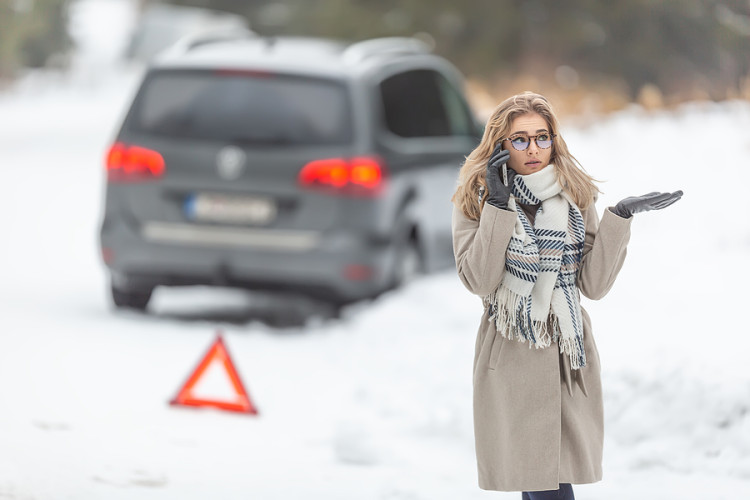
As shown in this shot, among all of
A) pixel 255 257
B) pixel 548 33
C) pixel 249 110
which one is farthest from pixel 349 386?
pixel 548 33

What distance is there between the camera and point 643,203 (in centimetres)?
413

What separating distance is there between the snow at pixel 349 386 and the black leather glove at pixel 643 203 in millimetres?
1752

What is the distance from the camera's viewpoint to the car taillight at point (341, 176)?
8836 mm

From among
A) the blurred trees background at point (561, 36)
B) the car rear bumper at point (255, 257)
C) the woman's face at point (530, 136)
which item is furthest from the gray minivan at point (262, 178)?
the blurred trees background at point (561, 36)

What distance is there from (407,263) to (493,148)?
5.48 meters

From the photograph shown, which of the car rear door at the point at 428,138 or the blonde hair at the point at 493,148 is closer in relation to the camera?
the blonde hair at the point at 493,148

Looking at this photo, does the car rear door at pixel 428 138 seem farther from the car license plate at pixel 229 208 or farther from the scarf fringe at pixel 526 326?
the scarf fringe at pixel 526 326

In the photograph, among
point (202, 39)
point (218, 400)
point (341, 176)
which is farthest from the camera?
point (202, 39)

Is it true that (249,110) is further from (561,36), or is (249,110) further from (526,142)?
(561,36)

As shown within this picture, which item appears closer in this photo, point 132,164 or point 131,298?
point 132,164

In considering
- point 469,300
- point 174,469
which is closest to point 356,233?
point 469,300

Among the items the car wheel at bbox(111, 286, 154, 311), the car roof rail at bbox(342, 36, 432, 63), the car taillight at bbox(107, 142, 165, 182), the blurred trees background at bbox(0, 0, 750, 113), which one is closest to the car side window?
the car roof rail at bbox(342, 36, 432, 63)

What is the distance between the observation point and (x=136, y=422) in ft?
22.5

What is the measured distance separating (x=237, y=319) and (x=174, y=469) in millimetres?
4077
